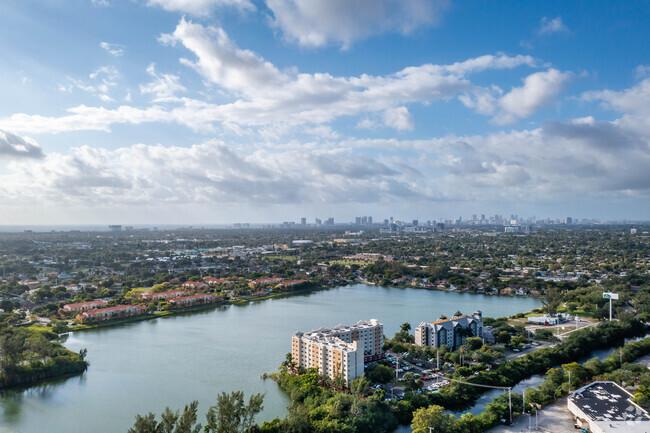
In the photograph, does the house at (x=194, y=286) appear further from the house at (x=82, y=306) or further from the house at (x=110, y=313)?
the house at (x=82, y=306)

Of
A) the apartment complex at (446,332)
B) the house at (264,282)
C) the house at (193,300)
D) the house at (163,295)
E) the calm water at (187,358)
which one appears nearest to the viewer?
the calm water at (187,358)

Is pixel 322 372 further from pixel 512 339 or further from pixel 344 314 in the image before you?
pixel 344 314

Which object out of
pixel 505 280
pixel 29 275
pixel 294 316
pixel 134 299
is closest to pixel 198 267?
pixel 29 275

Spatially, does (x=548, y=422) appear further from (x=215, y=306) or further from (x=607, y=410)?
(x=215, y=306)

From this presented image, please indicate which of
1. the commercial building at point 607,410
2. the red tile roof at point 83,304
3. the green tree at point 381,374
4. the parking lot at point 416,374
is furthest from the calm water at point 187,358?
the commercial building at point 607,410

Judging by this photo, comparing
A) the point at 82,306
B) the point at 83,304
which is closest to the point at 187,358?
the point at 82,306

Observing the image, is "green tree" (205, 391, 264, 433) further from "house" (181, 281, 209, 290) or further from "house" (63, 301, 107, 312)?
"house" (181, 281, 209, 290)

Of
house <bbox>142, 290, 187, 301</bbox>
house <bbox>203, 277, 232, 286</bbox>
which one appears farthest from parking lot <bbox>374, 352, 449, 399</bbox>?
house <bbox>203, 277, 232, 286</bbox>
